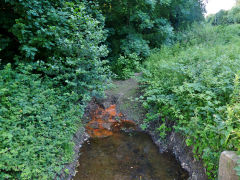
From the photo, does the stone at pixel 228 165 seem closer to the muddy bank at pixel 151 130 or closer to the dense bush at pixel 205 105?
the dense bush at pixel 205 105

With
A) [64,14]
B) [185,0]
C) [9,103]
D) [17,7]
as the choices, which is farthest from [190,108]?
[185,0]

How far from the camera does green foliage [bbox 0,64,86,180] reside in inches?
99.8

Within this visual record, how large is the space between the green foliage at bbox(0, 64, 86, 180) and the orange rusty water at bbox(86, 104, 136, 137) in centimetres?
102

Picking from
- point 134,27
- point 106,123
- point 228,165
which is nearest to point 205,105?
point 228,165

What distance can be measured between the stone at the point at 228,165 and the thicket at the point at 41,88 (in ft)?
8.42

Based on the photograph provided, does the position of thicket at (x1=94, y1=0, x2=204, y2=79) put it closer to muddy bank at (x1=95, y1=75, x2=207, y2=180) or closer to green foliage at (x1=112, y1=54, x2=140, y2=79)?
green foliage at (x1=112, y1=54, x2=140, y2=79)

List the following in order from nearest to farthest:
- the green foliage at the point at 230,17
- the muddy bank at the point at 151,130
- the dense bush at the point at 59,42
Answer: the muddy bank at the point at 151,130, the dense bush at the point at 59,42, the green foliage at the point at 230,17

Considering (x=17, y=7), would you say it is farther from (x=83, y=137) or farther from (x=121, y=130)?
(x=121, y=130)

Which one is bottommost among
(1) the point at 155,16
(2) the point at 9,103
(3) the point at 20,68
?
(2) the point at 9,103

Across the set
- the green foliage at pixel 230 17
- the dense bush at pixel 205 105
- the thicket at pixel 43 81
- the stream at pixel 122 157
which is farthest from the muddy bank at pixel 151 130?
the green foliage at pixel 230 17

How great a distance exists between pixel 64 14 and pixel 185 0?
812cm

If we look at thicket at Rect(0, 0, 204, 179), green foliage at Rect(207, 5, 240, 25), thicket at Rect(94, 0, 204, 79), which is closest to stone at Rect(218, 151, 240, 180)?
thicket at Rect(0, 0, 204, 179)

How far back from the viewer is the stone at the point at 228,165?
2.24 m

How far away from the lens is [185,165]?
11.6 feet
